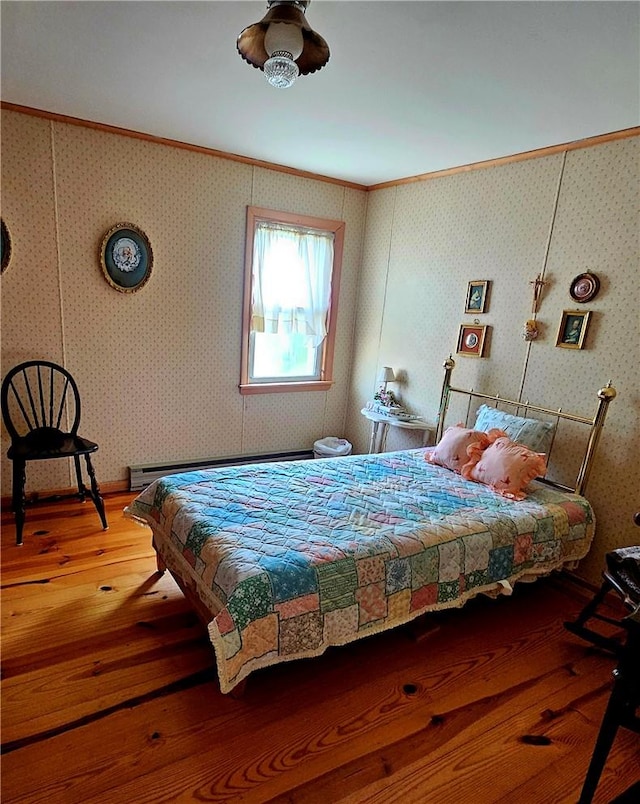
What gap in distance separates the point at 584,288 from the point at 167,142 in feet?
9.33

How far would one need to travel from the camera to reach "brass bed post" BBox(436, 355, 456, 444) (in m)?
3.45

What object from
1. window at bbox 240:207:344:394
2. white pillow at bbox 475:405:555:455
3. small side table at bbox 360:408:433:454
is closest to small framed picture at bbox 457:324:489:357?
white pillow at bbox 475:405:555:455

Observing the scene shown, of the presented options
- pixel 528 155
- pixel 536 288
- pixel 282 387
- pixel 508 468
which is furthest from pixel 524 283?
pixel 282 387

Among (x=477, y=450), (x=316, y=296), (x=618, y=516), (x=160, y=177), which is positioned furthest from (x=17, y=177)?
(x=618, y=516)

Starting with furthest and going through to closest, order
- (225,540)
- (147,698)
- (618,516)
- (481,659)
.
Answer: (618,516) → (481,659) → (225,540) → (147,698)

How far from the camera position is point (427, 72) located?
2.02m

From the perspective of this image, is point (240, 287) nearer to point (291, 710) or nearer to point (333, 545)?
point (333, 545)

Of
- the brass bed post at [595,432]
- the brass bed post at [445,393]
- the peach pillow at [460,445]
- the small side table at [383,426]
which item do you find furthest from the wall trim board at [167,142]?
the brass bed post at [595,432]

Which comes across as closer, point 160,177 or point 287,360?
point 160,177

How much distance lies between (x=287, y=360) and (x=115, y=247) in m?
1.64

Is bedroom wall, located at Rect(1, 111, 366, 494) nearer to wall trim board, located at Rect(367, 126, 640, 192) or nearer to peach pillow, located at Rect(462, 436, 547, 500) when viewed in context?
wall trim board, located at Rect(367, 126, 640, 192)

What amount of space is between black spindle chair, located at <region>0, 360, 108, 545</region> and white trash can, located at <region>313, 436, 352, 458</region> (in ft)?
6.13

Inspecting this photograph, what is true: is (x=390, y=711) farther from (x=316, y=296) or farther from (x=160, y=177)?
(x=160, y=177)

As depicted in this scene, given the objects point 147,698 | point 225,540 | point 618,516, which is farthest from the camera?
point 618,516
